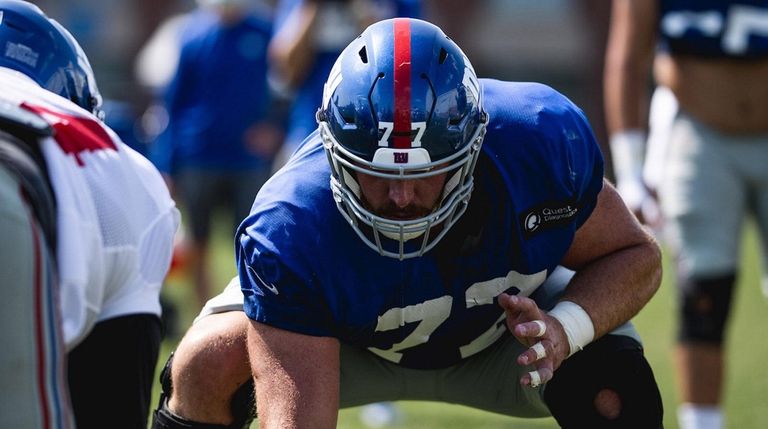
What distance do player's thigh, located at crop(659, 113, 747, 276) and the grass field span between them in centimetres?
76

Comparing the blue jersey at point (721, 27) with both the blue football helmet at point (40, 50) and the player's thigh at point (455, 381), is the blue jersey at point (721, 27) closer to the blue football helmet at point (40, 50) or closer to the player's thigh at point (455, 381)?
the player's thigh at point (455, 381)

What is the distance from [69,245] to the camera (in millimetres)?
2135

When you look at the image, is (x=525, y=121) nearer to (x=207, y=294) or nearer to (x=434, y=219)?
(x=434, y=219)

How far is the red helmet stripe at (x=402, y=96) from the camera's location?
2.57 m

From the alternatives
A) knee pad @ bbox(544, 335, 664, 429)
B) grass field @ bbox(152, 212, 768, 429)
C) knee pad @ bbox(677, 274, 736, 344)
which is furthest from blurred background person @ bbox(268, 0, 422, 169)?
knee pad @ bbox(544, 335, 664, 429)

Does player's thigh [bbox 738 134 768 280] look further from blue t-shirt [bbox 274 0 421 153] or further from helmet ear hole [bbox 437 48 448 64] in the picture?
blue t-shirt [bbox 274 0 421 153]

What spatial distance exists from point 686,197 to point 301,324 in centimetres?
191

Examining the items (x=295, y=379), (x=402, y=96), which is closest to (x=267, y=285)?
(x=295, y=379)

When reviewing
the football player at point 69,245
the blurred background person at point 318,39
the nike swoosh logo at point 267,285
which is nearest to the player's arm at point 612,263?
the nike swoosh logo at point 267,285

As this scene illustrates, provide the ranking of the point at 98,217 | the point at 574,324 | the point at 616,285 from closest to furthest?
the point at 98,217 → the point at 574,324 → the point at 616,285

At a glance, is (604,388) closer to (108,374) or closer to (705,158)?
(108,374)

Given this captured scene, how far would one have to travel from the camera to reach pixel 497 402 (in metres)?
3.20

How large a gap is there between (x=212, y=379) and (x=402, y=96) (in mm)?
871

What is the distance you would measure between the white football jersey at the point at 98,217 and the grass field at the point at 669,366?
2.37 meters
